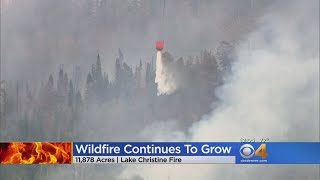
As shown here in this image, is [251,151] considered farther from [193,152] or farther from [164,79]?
[164,79]

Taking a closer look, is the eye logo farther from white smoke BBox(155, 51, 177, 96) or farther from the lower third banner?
white smoke BBox(155, 51, 177, 96)

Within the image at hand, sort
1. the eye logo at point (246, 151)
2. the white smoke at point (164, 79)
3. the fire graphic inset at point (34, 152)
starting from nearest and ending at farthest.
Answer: the eye logo at point (246, 151), the fire graphic inset at point (34, 152), the white smoke at point (164, 79)

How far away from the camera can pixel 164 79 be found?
16.9 meters

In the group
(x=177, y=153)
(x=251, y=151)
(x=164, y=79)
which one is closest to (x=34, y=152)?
(x=177, y=153)

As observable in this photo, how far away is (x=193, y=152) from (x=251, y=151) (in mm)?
2188

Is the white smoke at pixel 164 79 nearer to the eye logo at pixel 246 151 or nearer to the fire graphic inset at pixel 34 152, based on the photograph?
the eye logo at pixel 246 151

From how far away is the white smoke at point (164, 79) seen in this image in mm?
16656

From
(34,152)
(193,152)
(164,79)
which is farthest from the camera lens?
(164,79)

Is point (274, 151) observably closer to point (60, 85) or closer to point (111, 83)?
point (111, 83)

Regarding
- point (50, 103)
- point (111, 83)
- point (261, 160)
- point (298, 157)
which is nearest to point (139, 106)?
point (111, 83)

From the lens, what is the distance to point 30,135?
55.7ft

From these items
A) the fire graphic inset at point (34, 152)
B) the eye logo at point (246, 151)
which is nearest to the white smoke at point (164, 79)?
the eye logo at point (246, 151)

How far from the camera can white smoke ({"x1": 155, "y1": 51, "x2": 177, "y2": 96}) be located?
16.7 m

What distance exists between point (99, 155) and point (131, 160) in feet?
3.99
